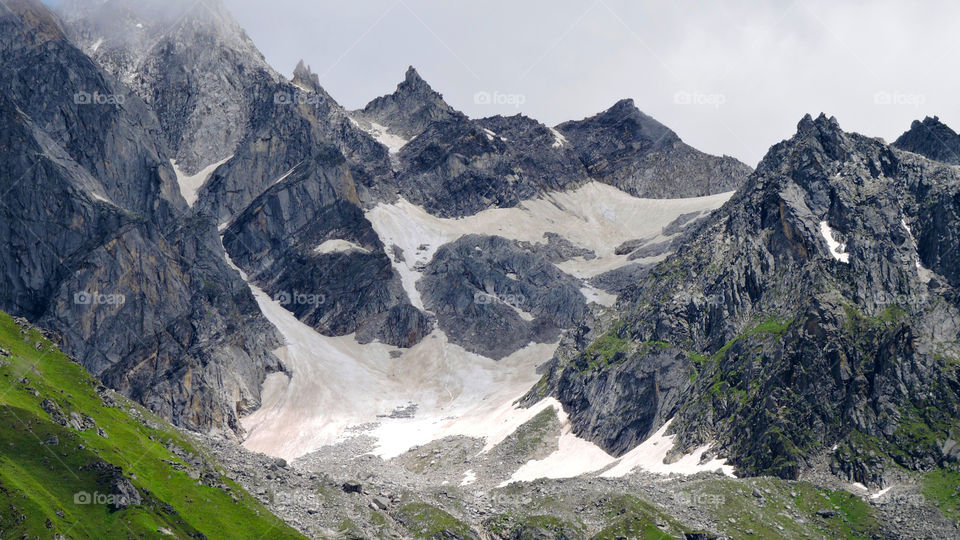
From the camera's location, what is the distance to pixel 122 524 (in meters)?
117

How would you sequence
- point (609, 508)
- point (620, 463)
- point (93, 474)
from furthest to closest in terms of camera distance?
point (620, 463) < point (609, 508) < point (93, 474)

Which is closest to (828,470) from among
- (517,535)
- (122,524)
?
(517,535)
